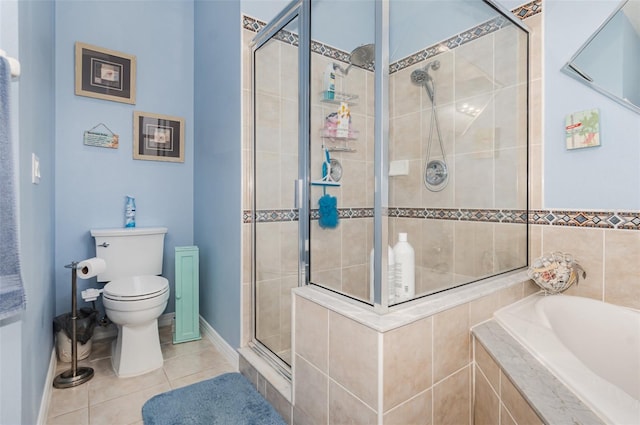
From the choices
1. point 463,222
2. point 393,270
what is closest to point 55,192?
point 393,270

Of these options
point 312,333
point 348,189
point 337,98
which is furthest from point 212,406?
point 337,98

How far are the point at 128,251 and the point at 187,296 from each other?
0.49 m

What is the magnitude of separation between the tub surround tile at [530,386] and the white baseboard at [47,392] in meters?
1.82

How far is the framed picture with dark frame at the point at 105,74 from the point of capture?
2152mm

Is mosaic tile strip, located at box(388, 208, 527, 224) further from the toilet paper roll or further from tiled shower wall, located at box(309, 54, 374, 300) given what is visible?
the toilet paper roll

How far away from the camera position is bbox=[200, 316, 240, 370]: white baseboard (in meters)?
1.87

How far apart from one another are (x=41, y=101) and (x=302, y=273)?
1518 millimetres

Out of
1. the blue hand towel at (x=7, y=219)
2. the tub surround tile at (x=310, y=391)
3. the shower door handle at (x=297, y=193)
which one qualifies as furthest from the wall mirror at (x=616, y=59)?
the blue hand towel at (x=7, y=219)

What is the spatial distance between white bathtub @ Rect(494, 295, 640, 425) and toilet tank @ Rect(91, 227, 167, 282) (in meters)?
2.13

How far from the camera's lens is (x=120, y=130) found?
231 cm

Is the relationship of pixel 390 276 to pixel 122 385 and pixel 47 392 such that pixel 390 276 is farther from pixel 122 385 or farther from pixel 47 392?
pixel 47 392

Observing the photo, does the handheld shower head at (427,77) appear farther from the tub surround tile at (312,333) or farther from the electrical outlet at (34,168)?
the electrical outlet at (34,168)

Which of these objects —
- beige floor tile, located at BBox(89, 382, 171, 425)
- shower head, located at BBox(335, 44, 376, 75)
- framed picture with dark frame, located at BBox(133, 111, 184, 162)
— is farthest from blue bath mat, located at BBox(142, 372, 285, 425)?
framed picture with dark frame, located at BBox(133, 111, 184, 162)

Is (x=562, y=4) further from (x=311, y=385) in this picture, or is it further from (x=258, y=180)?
(x=311, y=385)
